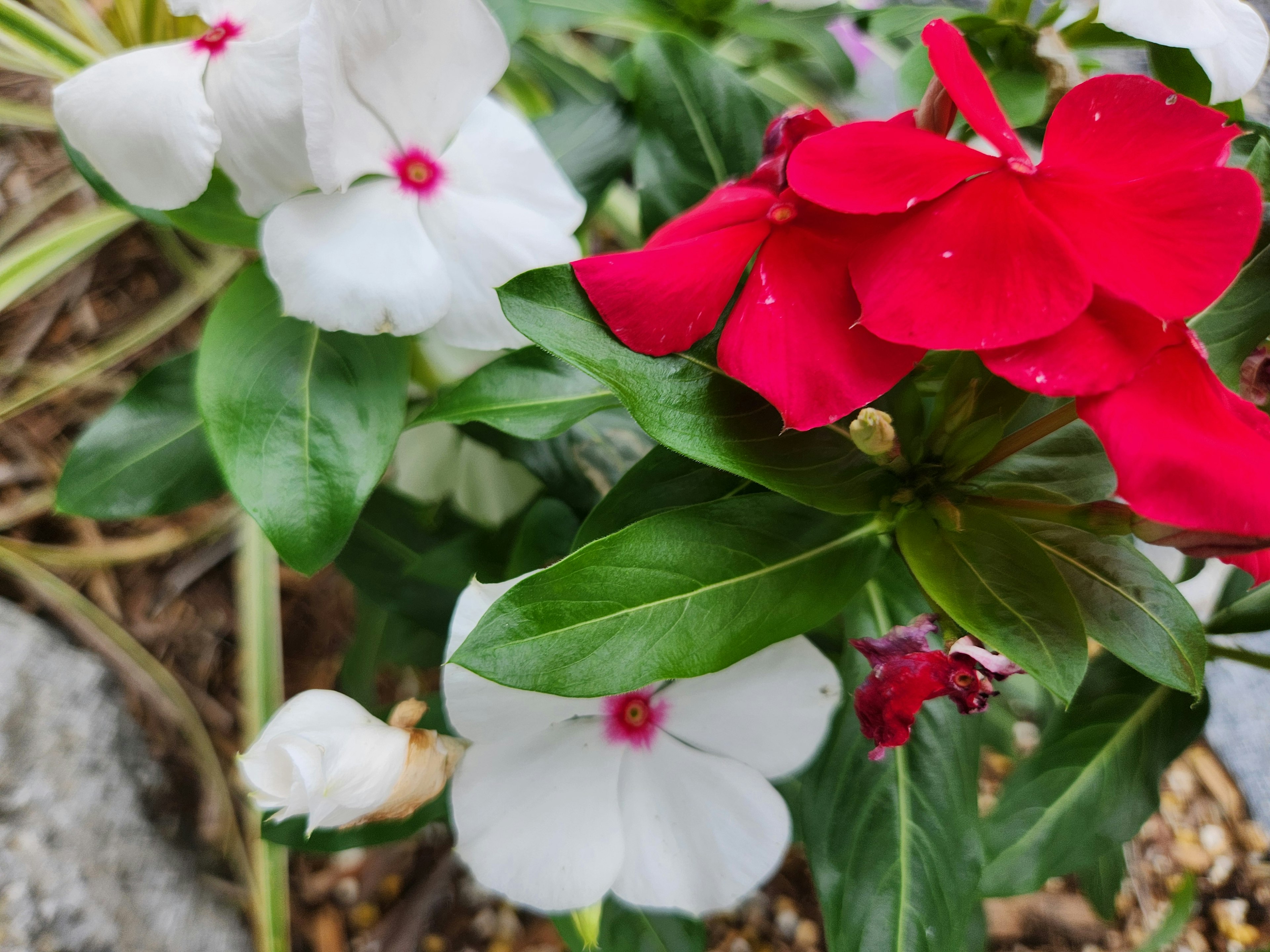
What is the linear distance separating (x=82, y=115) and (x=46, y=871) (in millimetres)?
598

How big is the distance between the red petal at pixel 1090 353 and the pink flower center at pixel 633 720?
0.32 m

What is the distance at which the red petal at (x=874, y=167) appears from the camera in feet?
1.28

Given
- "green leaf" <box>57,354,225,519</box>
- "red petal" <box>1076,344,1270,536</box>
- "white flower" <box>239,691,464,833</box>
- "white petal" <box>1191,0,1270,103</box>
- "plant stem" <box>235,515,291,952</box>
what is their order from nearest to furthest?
1. "red petal" <box>1076,344,1270,536</box>
2. "white flower" <box>239,691,464,833</box>
3. "white petal" <box>1191,0,1270,103</box>
4. "green leaf" <box>57,354,225,519</box>
5. "plant stem" <box>235,515,291,952</box>

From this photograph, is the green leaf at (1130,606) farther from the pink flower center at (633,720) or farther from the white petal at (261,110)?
the white petal at (261,110)

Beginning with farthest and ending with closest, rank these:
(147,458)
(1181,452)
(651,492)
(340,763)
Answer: (147,458), (651,492), (340,763), (1181,452)

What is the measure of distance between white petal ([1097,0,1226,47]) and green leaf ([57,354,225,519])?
69 cm

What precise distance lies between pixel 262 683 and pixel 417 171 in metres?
0.60

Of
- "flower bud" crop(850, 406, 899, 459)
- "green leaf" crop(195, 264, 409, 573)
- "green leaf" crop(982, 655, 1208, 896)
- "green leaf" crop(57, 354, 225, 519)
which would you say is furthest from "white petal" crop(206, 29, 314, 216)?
"green leaf" crop(982, 655, 1208, 896)

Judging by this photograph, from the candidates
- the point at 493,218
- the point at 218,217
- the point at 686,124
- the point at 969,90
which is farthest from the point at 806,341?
the point at 218,217

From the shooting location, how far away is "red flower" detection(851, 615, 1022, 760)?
0.42m

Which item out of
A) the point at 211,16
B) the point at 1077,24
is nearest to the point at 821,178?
the point at 211,16

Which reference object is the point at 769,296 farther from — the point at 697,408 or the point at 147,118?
the point at 147,118

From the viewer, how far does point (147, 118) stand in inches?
18.8

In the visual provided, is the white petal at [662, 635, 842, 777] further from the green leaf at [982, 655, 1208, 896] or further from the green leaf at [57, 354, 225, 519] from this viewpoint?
the green leaf at [57, 354, 225, 519]
